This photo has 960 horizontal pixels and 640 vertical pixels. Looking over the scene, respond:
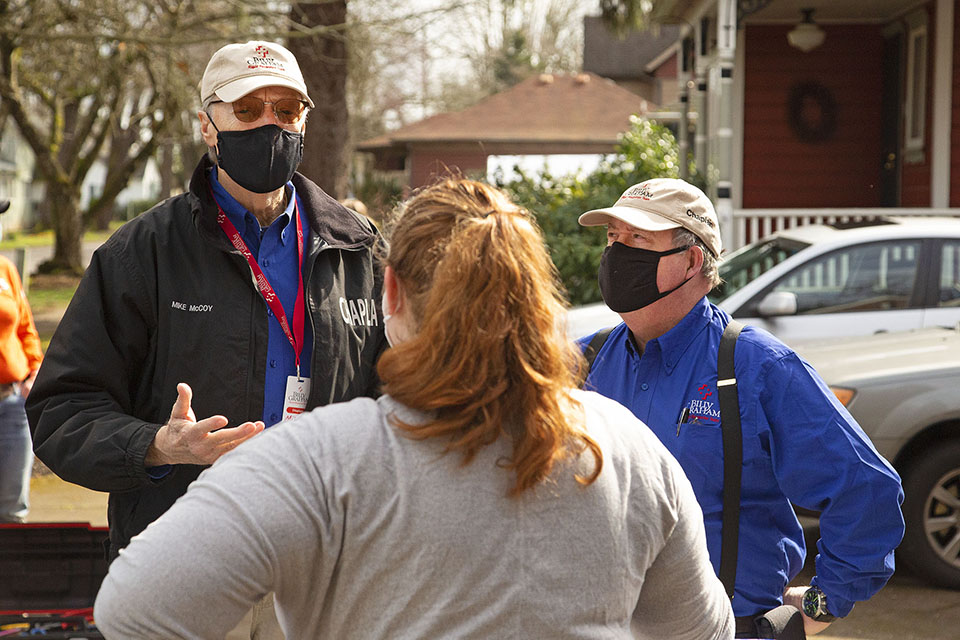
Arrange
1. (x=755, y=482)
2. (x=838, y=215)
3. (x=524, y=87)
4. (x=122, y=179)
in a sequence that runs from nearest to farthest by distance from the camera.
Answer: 1. (x=755, y=482)
2. (x=838, y=215)
3. (x=122, y=179)
4. (x=524, y=87)

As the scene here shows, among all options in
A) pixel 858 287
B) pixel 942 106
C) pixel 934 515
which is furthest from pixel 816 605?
pixel 942 106

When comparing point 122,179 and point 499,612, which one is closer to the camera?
point 499,612

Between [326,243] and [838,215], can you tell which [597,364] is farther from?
[838,215]

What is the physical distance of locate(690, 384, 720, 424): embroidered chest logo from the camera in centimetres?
254

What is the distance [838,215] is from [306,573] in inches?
478

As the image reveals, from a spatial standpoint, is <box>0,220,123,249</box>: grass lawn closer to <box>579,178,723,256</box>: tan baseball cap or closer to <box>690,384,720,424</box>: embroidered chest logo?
<box>579,178,723,256</box>: tan baseball cap

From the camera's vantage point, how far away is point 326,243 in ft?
9.38

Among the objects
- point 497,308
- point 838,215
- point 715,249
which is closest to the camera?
point 497,308

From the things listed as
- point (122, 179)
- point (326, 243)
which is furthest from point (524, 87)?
point (326, 243)

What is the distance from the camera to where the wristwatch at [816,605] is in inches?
102

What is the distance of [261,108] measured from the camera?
2.91 m

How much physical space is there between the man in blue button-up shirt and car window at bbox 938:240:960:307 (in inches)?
217

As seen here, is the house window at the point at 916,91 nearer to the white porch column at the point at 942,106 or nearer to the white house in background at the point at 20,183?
the white porch column at the point at 942,106

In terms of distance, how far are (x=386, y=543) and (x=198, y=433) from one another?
84 centimetres
